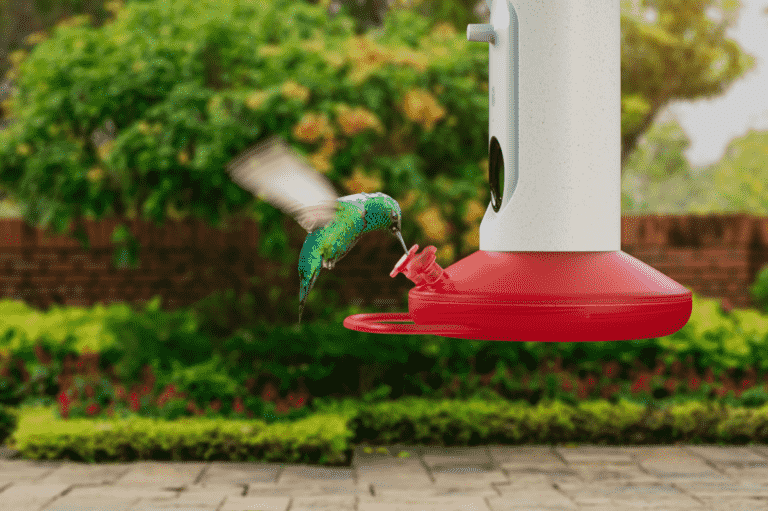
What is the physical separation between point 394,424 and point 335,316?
1.60 metres

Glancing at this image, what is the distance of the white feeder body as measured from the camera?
2094mm

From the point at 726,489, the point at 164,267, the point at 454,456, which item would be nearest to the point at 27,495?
the point at 454,456

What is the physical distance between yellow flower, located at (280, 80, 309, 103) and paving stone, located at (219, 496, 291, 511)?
2.60m

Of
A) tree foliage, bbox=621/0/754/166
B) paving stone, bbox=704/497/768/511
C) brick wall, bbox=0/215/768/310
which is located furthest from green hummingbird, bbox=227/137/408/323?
tree foliage, bbox=621/0/754/166

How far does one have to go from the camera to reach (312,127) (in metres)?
5.36

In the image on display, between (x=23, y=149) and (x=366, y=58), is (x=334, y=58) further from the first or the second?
(x=23, y=149)

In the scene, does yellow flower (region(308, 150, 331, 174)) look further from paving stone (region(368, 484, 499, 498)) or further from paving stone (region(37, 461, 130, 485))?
paving stone (region(37, 461, 130, 485))

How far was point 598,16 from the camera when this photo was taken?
6.98ft

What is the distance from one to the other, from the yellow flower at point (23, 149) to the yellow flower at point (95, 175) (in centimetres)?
52

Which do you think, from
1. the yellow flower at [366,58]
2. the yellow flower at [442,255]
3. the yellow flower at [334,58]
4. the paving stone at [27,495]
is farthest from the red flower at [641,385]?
the paving stone at [27,495]

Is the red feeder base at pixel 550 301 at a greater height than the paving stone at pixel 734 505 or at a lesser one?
greater

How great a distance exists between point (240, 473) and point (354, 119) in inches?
102

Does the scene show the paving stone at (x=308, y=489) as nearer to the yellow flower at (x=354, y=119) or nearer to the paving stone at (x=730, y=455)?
the yellow flower at (x=354, y=119)

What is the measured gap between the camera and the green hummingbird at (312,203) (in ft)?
5.80
